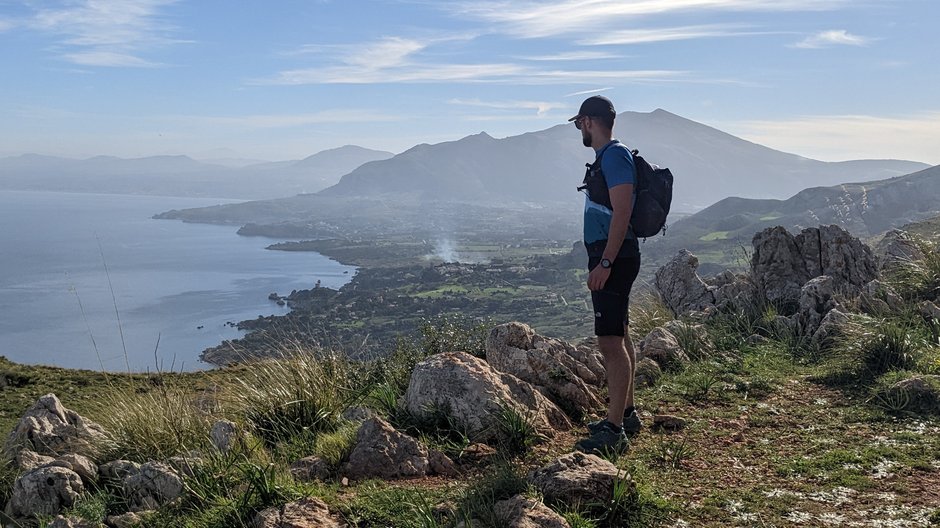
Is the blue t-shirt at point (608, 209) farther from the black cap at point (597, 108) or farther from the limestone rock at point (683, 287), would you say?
the limestone rock at point (683, 287)

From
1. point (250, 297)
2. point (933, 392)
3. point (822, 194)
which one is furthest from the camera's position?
point (822, 194)

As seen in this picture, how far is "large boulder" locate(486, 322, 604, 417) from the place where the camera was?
668 cm

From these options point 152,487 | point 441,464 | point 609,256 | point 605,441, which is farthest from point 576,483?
point 152,487

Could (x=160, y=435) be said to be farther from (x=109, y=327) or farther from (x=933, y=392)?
(x=109, y=327)

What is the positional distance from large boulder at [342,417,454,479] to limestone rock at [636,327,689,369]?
3.93 meters

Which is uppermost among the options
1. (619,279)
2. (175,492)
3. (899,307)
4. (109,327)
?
(619,279)

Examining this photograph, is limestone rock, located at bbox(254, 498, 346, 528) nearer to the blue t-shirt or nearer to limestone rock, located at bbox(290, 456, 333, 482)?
limestone rock, located at bbox(290, 456, 333, 482)

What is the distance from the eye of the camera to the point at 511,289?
255 ft

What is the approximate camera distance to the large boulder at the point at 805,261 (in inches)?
445

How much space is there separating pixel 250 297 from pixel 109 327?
18.8 metres

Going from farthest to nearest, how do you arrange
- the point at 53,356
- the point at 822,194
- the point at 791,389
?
the point at 822,194, the point at 53,356, the point at 791,389

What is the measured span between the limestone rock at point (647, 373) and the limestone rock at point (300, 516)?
444cm

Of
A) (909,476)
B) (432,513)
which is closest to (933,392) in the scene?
(909,476)

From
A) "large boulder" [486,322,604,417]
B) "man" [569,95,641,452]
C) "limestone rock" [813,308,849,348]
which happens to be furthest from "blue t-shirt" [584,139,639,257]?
"limestone rock" [813,308,849,348]
